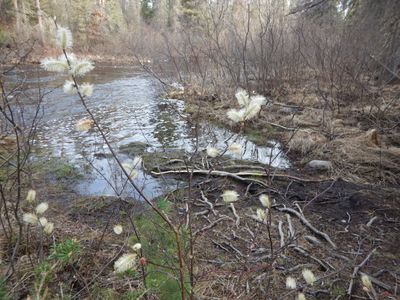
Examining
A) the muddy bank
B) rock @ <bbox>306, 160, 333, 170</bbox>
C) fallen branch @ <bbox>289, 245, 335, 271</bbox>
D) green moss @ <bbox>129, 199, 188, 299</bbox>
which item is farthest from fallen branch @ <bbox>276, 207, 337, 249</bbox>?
rock @ <bbox>306, 160, 333, 170</bbox>

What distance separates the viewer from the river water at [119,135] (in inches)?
215

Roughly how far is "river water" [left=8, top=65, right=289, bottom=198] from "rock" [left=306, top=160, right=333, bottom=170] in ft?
1.62

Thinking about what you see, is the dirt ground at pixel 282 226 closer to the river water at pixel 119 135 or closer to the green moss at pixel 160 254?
the green moss at pixel 160 254

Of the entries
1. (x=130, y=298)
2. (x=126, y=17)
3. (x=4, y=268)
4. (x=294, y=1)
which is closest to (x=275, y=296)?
(x=130, y=298)

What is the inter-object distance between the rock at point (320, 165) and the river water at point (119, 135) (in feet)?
1.62

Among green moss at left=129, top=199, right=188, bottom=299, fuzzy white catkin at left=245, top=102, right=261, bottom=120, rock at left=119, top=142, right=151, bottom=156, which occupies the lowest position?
rock at left=119, top=142, right=151, bottom=156

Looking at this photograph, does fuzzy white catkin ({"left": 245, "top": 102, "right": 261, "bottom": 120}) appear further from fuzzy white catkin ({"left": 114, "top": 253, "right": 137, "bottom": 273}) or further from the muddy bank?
the muddy bank

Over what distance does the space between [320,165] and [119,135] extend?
191 inches

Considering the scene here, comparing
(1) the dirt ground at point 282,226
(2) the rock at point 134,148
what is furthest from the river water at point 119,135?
(1) the dirt ground at point 282,226

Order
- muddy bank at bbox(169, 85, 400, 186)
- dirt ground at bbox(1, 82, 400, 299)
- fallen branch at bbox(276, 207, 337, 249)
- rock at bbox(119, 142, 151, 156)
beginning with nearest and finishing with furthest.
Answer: dirt ground at bbox(1, 82, 400, 299), fallen branch at bbox(276, 207, 337, 249), muddy bank at bbox(169, 85, 400, 186), rock at bbox(119, 142, 151, 156)

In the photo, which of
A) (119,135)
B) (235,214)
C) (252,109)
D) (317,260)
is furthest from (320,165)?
(119,135)

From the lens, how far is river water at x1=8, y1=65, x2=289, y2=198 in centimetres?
546

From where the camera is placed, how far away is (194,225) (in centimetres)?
399

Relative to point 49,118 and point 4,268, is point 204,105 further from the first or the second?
point 4,268
